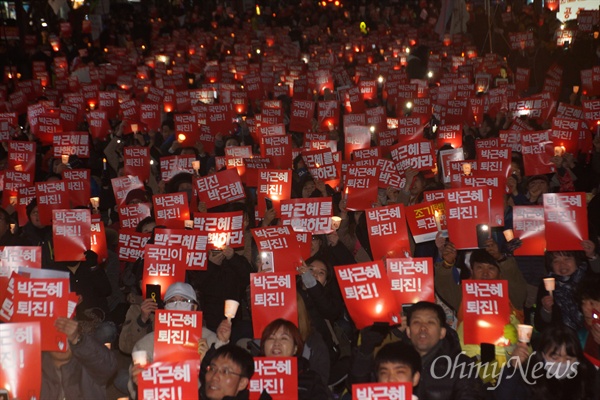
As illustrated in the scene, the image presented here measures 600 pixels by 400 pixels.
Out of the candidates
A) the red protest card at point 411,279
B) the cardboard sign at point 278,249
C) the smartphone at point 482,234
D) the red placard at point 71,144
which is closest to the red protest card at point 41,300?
the cardboard sign at point 278,249

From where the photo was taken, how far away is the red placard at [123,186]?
10.1 metres

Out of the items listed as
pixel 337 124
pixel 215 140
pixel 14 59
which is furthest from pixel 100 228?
pixel 14 59

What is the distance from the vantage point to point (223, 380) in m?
5.02

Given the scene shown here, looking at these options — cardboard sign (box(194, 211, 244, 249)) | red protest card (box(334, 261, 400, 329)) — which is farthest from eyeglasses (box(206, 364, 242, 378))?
Result: cardboard sign (box(194, 211, 244, 249))

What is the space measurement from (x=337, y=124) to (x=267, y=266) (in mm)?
8518

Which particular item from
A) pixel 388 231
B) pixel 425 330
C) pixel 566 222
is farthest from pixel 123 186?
pixel 425 330

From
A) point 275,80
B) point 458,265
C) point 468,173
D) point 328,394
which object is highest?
point 275,80

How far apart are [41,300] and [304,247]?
8.51ft

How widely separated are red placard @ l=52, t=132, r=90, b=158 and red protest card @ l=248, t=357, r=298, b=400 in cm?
785

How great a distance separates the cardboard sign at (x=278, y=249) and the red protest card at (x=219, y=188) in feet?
7.89

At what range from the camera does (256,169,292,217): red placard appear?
9648 millimetres

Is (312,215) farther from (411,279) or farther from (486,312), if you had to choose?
(486,312)

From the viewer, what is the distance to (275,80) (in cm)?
2094

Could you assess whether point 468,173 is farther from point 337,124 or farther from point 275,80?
point 275,80
